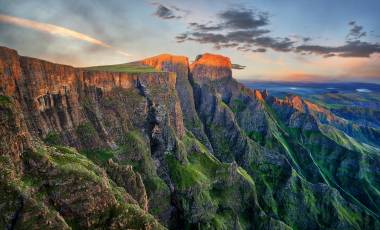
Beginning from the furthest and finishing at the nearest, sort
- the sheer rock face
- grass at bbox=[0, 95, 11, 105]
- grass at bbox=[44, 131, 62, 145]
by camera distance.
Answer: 1. grass at bbox=[44, 131, 62, 145]
2. the sheer rock face
3. grass at bbox=[0, 95, 11, 105]

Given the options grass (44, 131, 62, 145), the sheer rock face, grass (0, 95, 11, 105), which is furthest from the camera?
grass (44, 131, 62, 145)

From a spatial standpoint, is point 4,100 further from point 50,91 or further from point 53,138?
point 50,91

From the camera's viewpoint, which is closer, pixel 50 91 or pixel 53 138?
pixel 53 138

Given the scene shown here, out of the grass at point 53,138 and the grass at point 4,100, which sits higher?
the grass at point 4,100

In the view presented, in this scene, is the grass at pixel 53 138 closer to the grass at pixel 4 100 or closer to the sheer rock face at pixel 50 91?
the sheer rock face at pixel 50 91

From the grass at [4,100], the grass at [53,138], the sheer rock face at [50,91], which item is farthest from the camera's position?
the grass at [53,138]

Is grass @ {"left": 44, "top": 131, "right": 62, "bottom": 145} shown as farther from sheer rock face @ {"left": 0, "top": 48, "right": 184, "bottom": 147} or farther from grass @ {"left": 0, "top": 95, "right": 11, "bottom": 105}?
grass @ {"left": 0, "top": 95, "right": 11, "bottom": 105}

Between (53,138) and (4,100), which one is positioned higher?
(4,100)

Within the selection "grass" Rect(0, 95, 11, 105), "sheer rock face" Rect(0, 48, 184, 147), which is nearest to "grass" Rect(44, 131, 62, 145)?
"sheer rock face" Rect(0, 48, 184, 147)

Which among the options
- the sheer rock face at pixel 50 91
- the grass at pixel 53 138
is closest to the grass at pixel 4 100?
the sheer rock face at pixel 50 91

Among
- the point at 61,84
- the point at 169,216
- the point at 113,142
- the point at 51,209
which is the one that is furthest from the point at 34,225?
the point at 169,216

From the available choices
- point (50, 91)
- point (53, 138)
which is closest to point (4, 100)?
point (53, 138)
